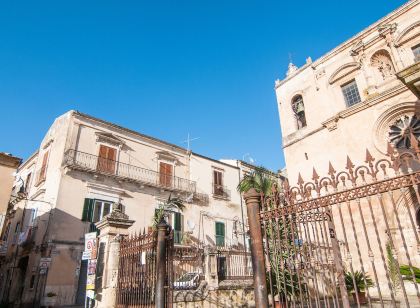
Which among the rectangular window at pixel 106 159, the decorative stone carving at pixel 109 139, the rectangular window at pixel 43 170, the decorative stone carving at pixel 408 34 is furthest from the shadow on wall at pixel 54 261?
the decorative stone carving at pixel 408 34

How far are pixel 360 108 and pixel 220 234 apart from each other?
14017 mm

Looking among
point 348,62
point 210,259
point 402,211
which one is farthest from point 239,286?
point 348,62

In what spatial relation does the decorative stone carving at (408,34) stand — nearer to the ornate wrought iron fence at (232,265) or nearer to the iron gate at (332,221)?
the iron gate at (332,221)

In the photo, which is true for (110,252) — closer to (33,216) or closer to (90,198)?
(90,198)

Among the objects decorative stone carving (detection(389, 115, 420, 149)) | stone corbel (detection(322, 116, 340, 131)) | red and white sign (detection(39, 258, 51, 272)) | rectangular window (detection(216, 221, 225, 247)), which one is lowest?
red and white sign (detection(39, 258, 51, 272))

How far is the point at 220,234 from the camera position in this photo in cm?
2381

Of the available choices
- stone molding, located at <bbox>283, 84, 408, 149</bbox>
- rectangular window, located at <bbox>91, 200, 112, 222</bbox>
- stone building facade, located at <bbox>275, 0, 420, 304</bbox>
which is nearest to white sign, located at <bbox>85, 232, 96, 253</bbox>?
stone building facade, located at <bbox>275, 0, 420, 304</bbox>

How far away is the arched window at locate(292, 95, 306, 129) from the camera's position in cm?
1825

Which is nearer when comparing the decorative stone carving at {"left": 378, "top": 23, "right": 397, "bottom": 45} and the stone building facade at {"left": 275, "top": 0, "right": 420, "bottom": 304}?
the stone building facade at {"left": 275, "top": 0, "right": 420, "bottom": 304}

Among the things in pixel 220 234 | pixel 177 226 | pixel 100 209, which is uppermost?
pixel 100 209

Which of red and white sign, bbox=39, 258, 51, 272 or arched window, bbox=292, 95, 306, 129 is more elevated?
arched window, bbox=292, 95, 306, 129

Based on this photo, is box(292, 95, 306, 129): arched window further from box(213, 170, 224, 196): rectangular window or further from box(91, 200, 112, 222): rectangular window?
box(91, 200, 112, 222): rectangular window

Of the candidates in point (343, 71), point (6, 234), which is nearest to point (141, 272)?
point (343, 71)

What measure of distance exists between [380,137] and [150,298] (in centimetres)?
1246
